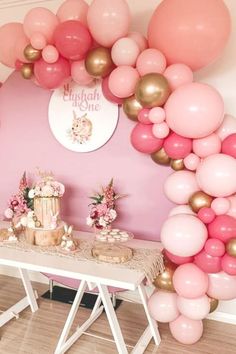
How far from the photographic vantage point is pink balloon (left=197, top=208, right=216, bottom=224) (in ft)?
5.62

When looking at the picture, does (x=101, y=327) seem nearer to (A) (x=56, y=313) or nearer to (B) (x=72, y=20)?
(A) (x=56, y=313)

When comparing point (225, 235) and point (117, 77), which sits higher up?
point (117, 77)

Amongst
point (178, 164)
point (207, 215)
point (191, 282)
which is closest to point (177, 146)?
point (178, 164)

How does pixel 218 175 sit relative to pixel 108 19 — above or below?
below

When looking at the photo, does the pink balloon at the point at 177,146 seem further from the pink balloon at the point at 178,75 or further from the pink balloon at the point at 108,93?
the pink balloon at the point at 108,93

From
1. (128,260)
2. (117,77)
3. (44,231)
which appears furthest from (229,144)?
(44,231)

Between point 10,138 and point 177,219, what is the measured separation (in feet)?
5.14

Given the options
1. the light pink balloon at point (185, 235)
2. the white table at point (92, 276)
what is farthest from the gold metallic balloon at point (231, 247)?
the white table at point (92, 276)

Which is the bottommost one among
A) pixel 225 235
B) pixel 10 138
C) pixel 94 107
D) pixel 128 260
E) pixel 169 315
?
pixel 169 315

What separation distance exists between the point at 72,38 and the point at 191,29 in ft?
2.02

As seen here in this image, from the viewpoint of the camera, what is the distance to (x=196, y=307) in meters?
1.81

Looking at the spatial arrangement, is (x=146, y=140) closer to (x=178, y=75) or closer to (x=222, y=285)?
(x=178, y=75)

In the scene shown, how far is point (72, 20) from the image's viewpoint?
1.83 m

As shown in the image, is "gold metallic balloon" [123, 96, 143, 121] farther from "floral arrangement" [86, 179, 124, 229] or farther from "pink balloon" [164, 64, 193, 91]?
"floral arrangement" [86, 179, 124, 229]
